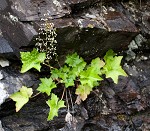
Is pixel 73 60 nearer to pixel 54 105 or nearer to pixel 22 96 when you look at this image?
pixel 54 105

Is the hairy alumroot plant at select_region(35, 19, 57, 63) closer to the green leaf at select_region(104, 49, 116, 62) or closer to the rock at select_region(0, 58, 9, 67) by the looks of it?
the rock at select_region(0, 58, 9, 67)

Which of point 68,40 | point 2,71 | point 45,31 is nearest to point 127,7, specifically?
point 68,40

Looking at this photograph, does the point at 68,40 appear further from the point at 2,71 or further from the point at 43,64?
the point at 2,71

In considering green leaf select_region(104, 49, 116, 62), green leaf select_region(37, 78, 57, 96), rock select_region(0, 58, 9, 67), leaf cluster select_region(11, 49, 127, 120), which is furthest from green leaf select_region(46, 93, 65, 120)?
green leaf select_region(104, 49, 116, 62)

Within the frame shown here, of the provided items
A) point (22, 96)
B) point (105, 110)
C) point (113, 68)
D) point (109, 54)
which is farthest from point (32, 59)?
point (105, 110)

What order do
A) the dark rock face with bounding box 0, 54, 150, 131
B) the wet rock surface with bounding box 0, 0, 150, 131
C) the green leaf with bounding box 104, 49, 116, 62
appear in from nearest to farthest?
1. the wet rock surface with bounding box 0, 0, 150, 131
2. the dark rock face with bounding box 0, 54, 150, 131
3. the green leaf with bounding box 104, 49, 116, 62

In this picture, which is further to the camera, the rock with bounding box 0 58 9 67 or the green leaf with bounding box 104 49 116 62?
the green leaf with bounding box 104 49 116 62
